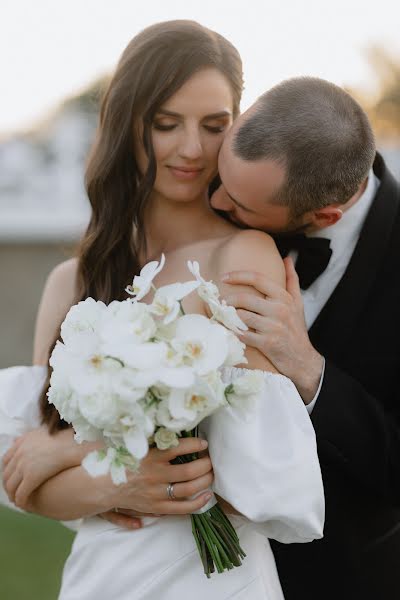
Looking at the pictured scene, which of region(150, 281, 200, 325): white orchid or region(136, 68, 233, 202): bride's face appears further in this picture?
region(136, 68, 233, 202): bride's face

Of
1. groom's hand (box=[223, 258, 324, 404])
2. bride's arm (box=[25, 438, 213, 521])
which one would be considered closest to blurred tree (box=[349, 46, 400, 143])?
groom's hand (box=[223, 258, 324, 404])

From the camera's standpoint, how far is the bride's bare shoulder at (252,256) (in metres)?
2.32

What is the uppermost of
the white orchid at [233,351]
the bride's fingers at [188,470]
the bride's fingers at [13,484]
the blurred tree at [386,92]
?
the white orchid at [233,351]

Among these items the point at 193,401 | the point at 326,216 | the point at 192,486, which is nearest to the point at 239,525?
the point at 192,486

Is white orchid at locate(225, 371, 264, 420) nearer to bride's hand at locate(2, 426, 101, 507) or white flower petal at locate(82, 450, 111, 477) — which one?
white flower petal at locate(82, 450, 111, 477)

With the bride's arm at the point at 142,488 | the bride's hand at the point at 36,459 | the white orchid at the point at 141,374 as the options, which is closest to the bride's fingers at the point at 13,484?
the bride's hand at the point at 36,459

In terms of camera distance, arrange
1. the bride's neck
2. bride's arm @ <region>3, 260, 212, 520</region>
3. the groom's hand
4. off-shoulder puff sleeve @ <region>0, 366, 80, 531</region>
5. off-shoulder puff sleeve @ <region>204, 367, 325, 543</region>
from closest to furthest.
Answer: off-shoulder puff sleeve @ <region>204, 367, 325, 543</region>
bride's arm @ <region>3, 260, 212, 520</region>
the groom's hand
off-shoulder puff sleeve @ <region>0, 366, 80, 531</region>
the bride's neck

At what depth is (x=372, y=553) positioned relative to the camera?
2457mm

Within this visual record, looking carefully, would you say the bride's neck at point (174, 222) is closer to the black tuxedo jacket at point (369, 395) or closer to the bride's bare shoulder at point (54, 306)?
the bride's bare shoulder at point (54, 306)

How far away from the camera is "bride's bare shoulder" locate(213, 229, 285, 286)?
232cm

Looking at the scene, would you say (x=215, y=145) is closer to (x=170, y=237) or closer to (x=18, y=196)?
(x=170, y=237)

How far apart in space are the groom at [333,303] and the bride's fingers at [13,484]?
0.78 meters

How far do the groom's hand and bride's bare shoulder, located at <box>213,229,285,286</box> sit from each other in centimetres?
6

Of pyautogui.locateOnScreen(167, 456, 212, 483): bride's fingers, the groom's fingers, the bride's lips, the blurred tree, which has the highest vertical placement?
the bride's lips
